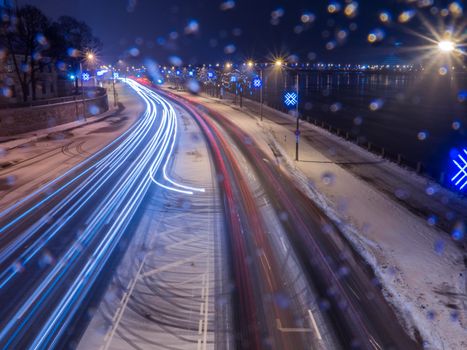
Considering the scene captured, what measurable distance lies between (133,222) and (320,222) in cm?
937

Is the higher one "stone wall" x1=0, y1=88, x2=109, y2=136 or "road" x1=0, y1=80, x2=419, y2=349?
"stone wall" x1=0, y1=88, x2=109, y2=136

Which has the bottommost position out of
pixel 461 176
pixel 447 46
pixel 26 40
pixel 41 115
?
pixel 461 176

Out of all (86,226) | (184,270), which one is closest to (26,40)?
(86,226)

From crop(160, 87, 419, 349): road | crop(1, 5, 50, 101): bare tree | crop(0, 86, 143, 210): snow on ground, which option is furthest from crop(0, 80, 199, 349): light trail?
crop(1, 5, 50, 101): bare tree

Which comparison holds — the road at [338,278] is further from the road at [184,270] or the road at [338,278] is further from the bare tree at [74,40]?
the bare tree at [74,40]

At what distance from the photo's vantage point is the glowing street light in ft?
31.8

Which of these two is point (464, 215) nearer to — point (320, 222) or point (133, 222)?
point (320, 222)

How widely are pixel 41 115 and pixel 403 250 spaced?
43728mm

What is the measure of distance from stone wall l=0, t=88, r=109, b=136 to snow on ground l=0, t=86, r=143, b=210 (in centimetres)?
101

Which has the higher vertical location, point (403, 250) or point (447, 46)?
point (447, 46)

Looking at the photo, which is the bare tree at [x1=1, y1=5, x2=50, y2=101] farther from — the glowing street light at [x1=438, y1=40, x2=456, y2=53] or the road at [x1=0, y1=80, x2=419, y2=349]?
the glowing street light at [x1=438, y1=40, x2=456, y2=53]

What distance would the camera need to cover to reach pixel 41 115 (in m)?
48.1

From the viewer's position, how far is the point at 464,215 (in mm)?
22453

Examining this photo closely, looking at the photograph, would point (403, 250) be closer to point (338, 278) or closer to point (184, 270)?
point (338, 278)
